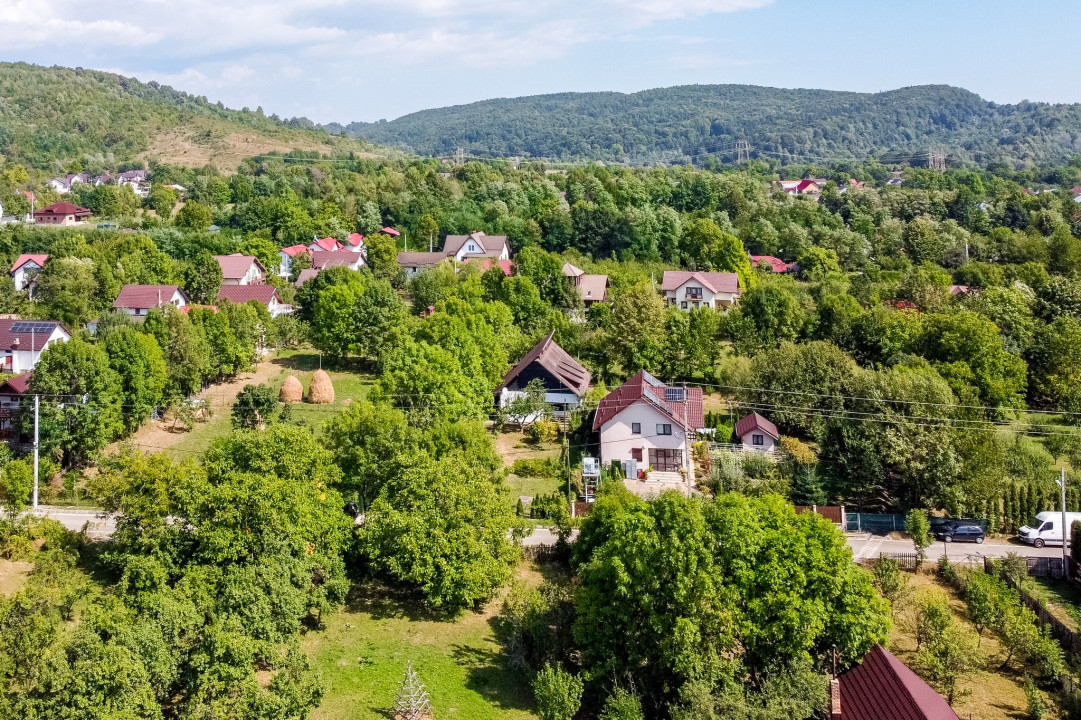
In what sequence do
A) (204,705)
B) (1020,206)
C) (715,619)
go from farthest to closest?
(1020,206), (715,619), (204,705)

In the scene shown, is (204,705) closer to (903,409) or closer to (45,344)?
(903,409)

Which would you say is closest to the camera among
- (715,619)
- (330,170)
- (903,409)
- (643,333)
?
(715,619)

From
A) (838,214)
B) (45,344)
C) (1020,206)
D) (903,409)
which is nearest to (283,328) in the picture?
(45,344)

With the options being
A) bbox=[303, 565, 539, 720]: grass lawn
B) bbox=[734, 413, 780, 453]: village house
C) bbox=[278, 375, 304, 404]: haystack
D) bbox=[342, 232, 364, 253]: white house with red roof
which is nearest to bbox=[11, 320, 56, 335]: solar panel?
bbox=[278, 375, 304, 404]: haystack

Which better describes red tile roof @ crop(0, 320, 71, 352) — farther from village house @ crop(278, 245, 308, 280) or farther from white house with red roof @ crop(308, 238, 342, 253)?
white house with red roof @ crop(308, 238, 342, 253)

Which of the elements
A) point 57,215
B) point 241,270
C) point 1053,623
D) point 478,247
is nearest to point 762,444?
point 1053,623

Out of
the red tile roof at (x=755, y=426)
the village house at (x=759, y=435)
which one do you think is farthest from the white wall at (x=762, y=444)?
the red tile roof at (x=755, y=426)
